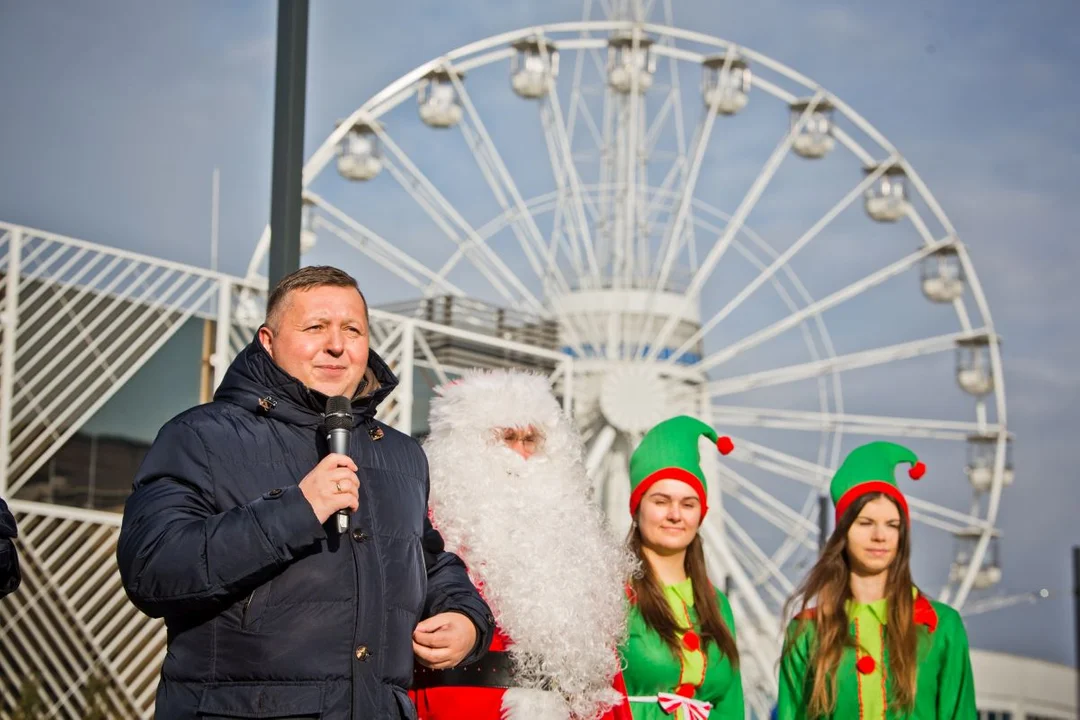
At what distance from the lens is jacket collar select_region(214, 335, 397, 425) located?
10.5 ft

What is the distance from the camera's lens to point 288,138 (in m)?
4.87

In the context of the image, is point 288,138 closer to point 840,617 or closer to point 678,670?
point 678,670

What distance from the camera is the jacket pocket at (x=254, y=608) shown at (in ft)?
9.76

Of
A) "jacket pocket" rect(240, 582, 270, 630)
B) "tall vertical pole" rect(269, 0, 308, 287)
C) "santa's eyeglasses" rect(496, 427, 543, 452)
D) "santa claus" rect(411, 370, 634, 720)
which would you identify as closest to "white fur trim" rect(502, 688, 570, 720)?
"santa claus" rect(411, 370, 634, 720)

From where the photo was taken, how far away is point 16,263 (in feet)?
38.1

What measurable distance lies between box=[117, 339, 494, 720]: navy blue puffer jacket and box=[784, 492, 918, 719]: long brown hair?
2.33m

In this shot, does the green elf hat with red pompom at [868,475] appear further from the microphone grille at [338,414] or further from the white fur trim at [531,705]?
the microphone grille at [338,414]

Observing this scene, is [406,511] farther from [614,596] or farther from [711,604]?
[711,604]

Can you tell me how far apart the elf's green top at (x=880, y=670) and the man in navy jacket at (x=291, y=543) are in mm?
2153

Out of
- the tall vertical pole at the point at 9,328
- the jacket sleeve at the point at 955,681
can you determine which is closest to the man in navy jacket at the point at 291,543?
the jacket sleeve at the point at 955,681

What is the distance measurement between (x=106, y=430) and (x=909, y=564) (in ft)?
32.4

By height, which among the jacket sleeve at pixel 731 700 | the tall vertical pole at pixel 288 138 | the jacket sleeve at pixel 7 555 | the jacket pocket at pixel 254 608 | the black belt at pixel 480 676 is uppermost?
the tall vertical pole at pixel 288 138

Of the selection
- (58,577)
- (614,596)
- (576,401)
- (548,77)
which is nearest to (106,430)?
(58,577)

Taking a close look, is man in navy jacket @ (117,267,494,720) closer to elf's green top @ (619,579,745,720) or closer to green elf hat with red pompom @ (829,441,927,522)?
elf's green top @ (619,579,745,720)
